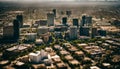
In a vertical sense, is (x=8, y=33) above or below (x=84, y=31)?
above

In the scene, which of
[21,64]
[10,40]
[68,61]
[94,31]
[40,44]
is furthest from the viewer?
[94,31]

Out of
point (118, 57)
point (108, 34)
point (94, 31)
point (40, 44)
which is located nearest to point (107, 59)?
point (118, 57)

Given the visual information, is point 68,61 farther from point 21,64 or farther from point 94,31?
point 94,31

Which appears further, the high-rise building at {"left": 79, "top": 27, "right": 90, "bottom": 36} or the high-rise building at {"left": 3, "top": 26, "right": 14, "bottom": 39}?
the high-rise building at {"left": 79, "top": 27, "right": 90, "bottom": 36}

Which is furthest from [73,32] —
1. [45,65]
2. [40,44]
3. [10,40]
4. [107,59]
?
[45,65]

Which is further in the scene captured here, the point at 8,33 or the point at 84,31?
the point at 84,31

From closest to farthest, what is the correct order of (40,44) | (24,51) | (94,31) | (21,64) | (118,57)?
1. (21,64)
2. (118,57)
3. (24,51)
4. (40,44)
5. (94,31)

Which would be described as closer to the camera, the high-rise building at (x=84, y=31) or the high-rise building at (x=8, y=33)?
the high-rise building at (x=8, y=33)

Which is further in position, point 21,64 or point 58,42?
point 58,42

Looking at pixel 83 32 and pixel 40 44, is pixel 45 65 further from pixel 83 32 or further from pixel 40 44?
→ pixel 83 32
